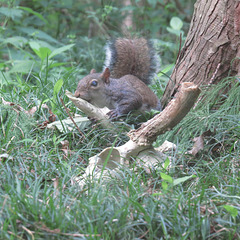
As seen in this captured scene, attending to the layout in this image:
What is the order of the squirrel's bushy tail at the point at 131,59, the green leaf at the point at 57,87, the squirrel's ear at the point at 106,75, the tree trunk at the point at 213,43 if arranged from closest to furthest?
the tree trunk at the point at 213,43 → the green leaf at the point at 57,87 → the squirrel's ear at the point at 106,75 → the squirrel's bushy tail at the point at 131,59

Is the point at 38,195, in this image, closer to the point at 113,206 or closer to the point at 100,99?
the point at 113,206

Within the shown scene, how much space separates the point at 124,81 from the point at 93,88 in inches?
14.9

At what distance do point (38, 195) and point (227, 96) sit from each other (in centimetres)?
202

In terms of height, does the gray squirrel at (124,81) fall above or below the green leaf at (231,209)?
below

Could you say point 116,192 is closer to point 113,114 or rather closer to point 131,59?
point 113,114

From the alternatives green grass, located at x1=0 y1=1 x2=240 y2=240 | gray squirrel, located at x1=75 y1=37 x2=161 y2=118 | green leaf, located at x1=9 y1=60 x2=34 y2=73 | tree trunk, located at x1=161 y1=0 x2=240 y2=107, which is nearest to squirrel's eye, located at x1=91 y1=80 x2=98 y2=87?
gray squirrel, located at x1=75 y1=37 x2=161 y2=118

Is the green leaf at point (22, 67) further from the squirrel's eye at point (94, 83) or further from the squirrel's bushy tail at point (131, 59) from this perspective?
the squirrel's eye at point (94, 83)

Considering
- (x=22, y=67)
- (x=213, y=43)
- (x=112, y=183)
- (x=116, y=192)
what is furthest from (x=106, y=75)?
(x=116, y=192)

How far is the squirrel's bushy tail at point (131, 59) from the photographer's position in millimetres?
4344

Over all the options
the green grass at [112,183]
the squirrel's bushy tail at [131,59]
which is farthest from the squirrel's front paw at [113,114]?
the squirrel's bushy tail at [131,59]

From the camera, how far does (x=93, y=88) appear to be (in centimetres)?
379

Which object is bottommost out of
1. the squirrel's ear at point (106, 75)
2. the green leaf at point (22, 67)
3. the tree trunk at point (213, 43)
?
the green leaf at point (22, 67)

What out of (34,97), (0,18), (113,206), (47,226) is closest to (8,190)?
(47,226)

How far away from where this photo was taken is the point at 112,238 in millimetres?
1894
